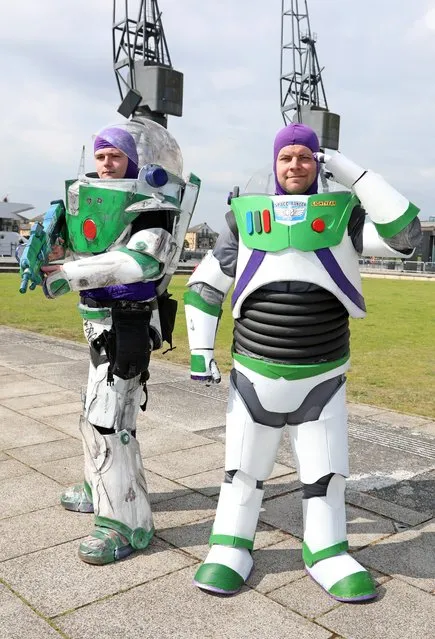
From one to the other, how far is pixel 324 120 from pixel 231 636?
3871 centimetres

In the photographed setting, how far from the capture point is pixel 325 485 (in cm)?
299

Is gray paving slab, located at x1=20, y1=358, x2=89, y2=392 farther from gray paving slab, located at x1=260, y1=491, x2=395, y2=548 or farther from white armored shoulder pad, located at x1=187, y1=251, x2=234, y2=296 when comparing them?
white armored shoulder pad, located at x1=187, y1=251, x2=234, y2=296

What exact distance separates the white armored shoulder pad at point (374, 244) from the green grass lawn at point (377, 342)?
3.77m

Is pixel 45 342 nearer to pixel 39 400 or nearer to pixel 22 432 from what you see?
pixel 39 400

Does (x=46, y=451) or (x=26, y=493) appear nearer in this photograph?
(x=26, y=493)

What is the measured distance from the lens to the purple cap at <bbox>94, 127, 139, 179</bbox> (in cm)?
329

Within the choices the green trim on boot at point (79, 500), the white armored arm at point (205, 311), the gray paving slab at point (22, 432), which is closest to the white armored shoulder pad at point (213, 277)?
the white armored arm at point (205, 311)

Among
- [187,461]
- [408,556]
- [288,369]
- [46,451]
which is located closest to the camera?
[288,369]

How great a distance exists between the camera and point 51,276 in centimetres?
305

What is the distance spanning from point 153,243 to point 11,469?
216 cm

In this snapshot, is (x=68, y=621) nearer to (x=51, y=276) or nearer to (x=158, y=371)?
(x=51, y=276)

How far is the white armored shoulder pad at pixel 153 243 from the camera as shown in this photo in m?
3.04

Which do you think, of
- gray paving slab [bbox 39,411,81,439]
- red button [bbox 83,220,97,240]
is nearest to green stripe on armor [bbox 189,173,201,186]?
red button [bbox 83,220,97,240]

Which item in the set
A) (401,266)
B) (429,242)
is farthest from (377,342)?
(429,242)
